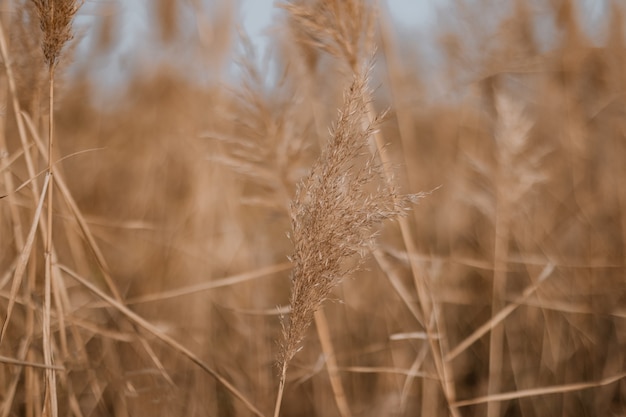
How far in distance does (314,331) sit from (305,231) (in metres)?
1.15

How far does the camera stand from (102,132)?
10.2ft

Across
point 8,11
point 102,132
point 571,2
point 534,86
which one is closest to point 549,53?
point 571,2

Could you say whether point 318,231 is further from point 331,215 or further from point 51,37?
point 51,37

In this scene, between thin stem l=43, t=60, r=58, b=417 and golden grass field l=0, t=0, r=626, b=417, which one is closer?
thin stem l=43, t=60, r=58, b=417

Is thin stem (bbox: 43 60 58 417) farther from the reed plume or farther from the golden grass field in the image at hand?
the reed plume

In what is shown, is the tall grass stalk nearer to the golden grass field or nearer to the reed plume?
the golden grass field

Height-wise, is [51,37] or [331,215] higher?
[51,37]

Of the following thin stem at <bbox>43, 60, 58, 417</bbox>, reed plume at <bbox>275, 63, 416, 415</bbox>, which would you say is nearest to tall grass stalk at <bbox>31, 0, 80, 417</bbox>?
thin stem at <bbox>43, 60, 58, 417</bbox>

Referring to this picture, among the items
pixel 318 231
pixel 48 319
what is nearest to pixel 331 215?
pixel 318 231

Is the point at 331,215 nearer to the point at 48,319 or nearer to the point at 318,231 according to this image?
the point at 318,231

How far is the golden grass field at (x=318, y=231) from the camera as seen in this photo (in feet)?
3.52

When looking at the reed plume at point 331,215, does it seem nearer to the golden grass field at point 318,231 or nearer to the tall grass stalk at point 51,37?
the golden grass field at point 318,231

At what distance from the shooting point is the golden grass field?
3.52ft

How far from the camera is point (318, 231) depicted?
2.77 ft
